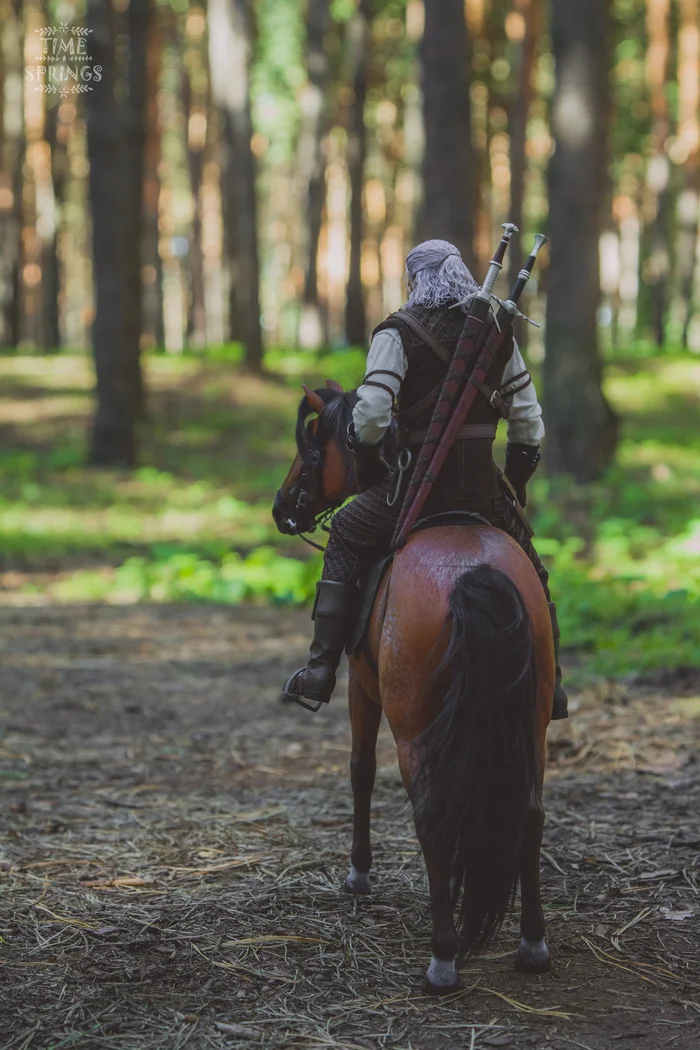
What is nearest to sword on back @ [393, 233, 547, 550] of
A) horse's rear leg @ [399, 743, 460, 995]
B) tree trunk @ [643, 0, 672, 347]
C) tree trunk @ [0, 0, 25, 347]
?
horse's rear leg @ [399, 743, 460, 995]

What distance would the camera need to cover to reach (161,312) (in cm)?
3753

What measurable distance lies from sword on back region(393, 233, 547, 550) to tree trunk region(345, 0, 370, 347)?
2325cm

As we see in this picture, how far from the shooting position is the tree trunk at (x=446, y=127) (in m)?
13.7

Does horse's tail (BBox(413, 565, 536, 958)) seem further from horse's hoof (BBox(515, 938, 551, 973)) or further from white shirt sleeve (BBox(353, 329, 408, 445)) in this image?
white shirt sleeve (BBox(353, 329, 408, 445))

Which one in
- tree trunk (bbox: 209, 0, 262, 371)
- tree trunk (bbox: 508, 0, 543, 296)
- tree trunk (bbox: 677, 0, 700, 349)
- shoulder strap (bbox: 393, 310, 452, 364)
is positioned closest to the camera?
shoulder strap (bbox: 393, 310, 452, 364)

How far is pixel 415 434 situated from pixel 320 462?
23.2 inches

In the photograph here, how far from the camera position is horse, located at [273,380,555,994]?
12.4 ft

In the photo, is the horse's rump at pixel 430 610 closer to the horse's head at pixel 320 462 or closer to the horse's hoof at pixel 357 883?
the horse's head at pixel 320 462

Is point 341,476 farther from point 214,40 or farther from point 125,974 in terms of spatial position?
point 214,40

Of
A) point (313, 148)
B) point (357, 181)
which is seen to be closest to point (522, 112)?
point (357, 181)

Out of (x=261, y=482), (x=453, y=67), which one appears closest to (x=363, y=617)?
(x=453, y=67)

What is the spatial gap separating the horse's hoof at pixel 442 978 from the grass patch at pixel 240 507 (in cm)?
225

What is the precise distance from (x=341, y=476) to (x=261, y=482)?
13561mm

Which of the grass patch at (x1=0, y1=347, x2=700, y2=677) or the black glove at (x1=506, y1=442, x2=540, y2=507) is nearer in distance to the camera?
the black glove at (x1=506, y1=442, x2=540, y2=507)
